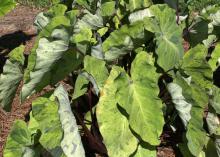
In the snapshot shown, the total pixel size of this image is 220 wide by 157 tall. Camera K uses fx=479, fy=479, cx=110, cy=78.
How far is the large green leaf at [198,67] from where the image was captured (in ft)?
9.18

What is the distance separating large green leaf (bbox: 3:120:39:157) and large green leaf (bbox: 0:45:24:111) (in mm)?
270

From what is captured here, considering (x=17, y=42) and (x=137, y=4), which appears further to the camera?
(x=17, y=42)

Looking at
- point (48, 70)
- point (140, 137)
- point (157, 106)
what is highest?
point (48, 70)

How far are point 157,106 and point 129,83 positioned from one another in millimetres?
194

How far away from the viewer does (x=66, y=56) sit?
278 centimetres

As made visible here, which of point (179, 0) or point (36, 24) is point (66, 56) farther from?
point (179, 0)

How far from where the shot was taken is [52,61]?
2553mm

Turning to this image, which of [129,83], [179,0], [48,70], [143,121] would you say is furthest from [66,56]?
[179,0]

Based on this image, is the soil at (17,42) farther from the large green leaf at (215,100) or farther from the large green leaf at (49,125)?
the large green leaf at (49,125)

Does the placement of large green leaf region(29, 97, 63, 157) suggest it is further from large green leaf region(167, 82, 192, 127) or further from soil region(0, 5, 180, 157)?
soil region(0, 5, 180, 157)

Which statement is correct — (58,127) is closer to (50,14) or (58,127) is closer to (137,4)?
(50,14)

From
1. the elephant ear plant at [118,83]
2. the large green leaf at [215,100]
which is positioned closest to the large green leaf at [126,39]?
the elephant ear plant at [118,83]

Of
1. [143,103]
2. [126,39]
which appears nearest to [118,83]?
[143,103]

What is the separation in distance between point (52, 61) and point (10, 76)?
0.52 metres
